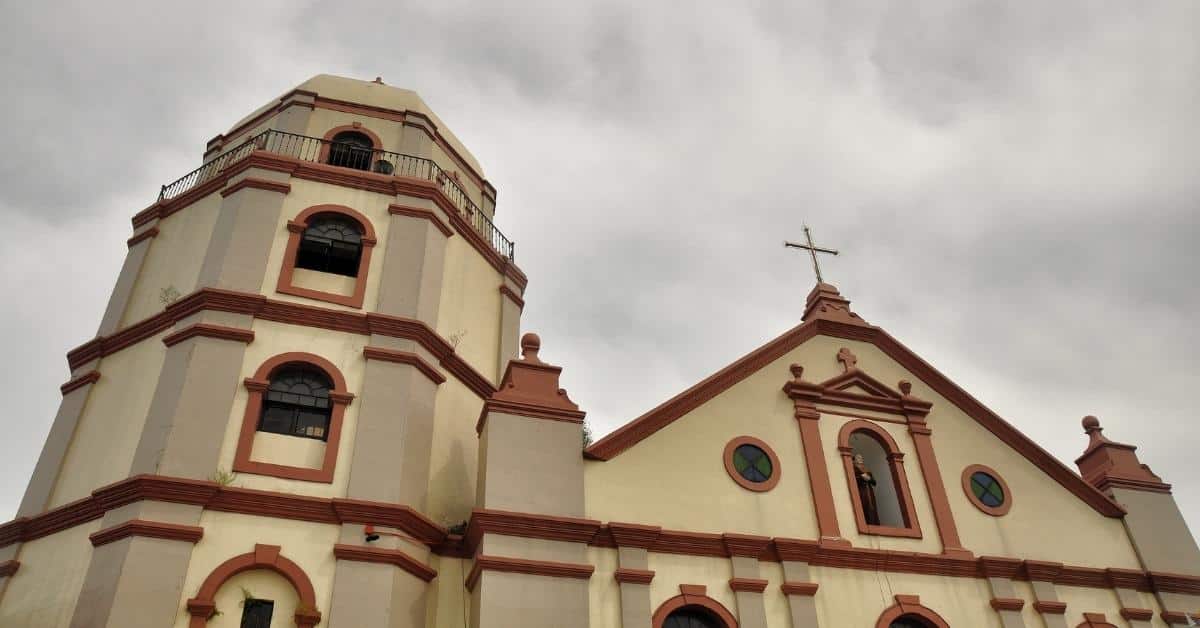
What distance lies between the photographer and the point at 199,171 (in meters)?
17.7

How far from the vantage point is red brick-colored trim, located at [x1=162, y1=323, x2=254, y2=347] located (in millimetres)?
13766

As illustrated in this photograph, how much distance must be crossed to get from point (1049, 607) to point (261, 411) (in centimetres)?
1206

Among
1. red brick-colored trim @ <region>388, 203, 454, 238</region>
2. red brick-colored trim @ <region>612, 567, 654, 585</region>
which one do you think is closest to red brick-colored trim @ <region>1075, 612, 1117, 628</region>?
red brick-colored trim @ <region>612, 567, 654, 585</region>

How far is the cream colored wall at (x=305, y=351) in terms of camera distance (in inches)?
494

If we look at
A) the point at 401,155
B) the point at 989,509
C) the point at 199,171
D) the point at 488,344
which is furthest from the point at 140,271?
the point at 989,509

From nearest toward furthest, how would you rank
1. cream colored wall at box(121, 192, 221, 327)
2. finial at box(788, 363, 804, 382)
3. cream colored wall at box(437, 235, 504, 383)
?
cream colored wall at box(121, 192, 221, 327) < finial at box(788, 363, 804, 382) < cream colored wall at box(437, 235, 504, 383)

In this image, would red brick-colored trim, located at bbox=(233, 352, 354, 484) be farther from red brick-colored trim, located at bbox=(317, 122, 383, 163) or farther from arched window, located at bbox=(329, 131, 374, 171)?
red brick-colored trim, located at bbox=(317, 122, 383, 163)

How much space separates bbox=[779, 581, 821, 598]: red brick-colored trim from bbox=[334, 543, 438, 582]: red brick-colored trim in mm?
5055

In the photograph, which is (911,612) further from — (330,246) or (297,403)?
(330,246)

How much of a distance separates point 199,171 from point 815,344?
475 inches

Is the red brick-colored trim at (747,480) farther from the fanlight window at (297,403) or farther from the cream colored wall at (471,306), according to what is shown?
the fanlight window at (297,403)

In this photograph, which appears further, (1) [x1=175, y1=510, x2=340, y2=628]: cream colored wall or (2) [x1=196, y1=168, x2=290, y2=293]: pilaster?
(2) [x1=196, y1=168, x2=290, y2=293]: pilaster

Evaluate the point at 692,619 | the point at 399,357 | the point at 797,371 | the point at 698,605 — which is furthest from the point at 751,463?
the point at 399,357

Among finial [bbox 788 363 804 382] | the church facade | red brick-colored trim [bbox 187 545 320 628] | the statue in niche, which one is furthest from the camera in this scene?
finial [bbox 788 363 804 382]
